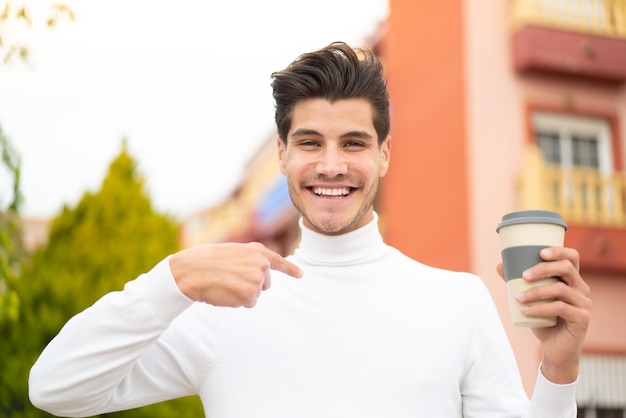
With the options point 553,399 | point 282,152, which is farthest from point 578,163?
point 553,399

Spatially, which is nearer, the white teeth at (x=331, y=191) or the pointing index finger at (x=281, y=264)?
Result: the pointing index finger at (x=281, y=264)

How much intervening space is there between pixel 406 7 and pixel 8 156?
993 cm

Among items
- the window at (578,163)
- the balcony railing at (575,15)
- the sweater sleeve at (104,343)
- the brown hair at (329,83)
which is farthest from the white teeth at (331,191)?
the balcony railing at (575,15)

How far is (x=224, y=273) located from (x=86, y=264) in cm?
659

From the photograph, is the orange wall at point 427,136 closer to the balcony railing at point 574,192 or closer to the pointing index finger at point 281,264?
the balcony railing at point 574,192

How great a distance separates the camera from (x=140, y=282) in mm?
2119

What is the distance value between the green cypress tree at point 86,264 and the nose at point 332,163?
17.0 ft

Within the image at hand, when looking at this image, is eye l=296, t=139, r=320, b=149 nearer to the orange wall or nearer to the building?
the building

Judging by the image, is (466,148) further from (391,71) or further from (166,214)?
(166,214)

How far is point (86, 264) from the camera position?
833cm

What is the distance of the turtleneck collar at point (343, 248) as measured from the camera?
2.70 metres

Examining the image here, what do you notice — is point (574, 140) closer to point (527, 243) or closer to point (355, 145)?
point (355, 145)

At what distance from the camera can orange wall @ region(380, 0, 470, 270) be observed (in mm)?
11252

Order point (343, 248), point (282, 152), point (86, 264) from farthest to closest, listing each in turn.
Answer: point (86, 264), point (282, 152), point (343, 248)
